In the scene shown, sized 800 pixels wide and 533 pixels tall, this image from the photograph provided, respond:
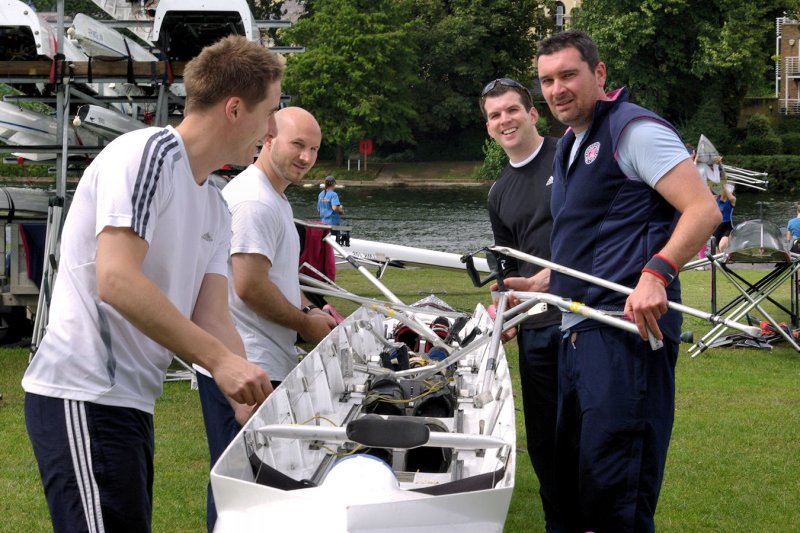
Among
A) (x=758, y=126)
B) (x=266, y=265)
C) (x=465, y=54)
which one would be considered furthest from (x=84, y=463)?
(x=465, y=54)

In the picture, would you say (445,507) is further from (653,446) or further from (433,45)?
(433,45)

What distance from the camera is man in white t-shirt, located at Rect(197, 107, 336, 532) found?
13.4 ft

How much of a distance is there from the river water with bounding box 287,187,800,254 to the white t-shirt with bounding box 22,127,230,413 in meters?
20.7

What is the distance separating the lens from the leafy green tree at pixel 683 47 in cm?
5403

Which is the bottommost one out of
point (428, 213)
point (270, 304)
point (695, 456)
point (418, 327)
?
point (428, 213)

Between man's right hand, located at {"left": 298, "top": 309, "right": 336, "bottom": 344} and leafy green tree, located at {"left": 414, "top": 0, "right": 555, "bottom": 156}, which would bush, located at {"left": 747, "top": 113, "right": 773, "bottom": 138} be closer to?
leafy green tree, located at {"left": 414, "top": 0, "right": 555, "bottom": 156}

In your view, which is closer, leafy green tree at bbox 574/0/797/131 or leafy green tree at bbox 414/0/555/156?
leafy green tree at bbox 574/0/797/131

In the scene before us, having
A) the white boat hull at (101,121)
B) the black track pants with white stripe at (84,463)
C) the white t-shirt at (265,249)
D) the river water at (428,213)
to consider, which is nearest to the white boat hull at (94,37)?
the white boat hull at (101,121)

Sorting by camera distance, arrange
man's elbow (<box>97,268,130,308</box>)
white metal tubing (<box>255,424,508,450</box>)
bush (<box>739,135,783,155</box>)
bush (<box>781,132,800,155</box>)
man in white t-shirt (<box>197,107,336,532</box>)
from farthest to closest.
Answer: bush (<box>781,132,800,155</box>)
bush (<box>739,135,783,155</box>)
man in white t-shirt (<box>197,107,336,532</box>)
white metal tubing (<box>255,424,508,450</box>)
man's elbow (<box>97,268,130,308</box>)

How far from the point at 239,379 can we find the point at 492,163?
53021 millimetres

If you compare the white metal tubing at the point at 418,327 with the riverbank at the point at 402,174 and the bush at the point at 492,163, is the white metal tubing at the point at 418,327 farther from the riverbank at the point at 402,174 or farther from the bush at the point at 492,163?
the riverbank at the point at 402,174

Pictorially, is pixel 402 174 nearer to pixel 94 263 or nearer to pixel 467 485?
pixel 467 485

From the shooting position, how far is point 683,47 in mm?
56250

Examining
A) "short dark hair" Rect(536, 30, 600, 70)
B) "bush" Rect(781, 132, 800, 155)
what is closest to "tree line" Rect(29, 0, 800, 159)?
"bush" Rect(781, 132, 800, 155)
